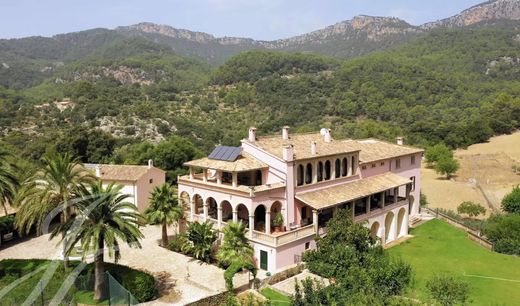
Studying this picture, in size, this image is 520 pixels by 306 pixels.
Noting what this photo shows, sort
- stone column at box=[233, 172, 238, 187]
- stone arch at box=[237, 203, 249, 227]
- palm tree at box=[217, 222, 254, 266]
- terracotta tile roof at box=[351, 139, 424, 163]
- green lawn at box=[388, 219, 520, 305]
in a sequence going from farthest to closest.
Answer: terracotta tile roof at box=[351, 139, 424, 163]
stone arch at box=[237, 203, 249, 227]
stone column at box=[233, 172, 238, 187]
green lawn at box=[388, 219, 520, 305]
palm tree at box=[217, 222, 254, 266]

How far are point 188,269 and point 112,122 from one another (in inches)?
2463

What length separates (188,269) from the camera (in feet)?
92.5

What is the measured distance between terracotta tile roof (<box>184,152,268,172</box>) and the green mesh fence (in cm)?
1041

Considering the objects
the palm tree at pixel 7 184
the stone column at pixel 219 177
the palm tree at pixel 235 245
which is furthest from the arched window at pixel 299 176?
the palm tree at pixel 7 184

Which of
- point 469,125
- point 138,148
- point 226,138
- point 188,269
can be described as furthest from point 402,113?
point 188,269

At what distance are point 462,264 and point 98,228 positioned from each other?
80.4 feet

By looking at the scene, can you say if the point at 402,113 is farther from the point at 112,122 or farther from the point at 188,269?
the point at 188,269

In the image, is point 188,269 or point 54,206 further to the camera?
point 188,269

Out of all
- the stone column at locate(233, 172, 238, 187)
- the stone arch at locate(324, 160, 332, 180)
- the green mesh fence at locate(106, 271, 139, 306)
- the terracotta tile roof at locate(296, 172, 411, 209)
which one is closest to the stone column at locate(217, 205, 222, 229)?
the stone column at locate(233, 172, 238, 187)

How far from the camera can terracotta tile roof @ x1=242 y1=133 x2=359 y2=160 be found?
32000mm

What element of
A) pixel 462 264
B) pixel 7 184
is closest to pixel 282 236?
pixel 462 264

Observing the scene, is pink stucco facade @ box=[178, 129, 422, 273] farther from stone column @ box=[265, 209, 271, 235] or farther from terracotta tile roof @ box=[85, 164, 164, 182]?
terracotta tile roof @ box=[85, 164, 164, 182]

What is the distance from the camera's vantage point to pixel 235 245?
2669 cm

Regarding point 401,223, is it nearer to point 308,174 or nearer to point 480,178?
point 308,174
